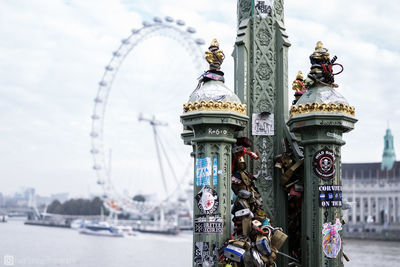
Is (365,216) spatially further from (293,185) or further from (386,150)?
(293,185)

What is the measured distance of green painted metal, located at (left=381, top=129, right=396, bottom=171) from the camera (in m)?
87.9

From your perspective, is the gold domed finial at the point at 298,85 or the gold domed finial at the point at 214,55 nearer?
the gold domed finial at the point at 214,55

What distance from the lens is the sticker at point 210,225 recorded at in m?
6.85

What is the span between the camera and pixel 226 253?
6.61 metres

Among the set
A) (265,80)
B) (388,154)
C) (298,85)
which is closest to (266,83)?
(265,80)

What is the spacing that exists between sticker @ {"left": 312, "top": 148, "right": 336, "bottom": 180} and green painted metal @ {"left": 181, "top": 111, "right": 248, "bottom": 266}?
1075 mm

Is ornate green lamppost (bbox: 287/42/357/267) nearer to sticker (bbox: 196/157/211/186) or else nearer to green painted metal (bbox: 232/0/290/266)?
green painted metal (bbox: 232/0/290/266)

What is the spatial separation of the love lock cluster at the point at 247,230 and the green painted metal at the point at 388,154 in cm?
8554

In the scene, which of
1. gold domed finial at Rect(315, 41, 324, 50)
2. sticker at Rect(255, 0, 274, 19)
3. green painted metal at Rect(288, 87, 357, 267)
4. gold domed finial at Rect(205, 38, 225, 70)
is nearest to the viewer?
green painted metal at Rect(288, 87, 357, 267)

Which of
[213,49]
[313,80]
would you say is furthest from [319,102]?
[213,49]

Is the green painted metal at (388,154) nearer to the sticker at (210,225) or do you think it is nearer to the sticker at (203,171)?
the sticker at (203,171)

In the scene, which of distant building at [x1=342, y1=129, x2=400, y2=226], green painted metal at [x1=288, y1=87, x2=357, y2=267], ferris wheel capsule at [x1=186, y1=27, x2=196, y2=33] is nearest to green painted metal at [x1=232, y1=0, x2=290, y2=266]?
green painted metal at [x1=288, y1=87, x2=357, y2=267]

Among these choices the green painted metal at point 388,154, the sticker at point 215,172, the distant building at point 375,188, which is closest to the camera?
the sticker at point 215,172

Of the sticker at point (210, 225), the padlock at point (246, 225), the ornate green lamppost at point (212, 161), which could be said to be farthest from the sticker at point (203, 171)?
the padlock at point (246, 225)
